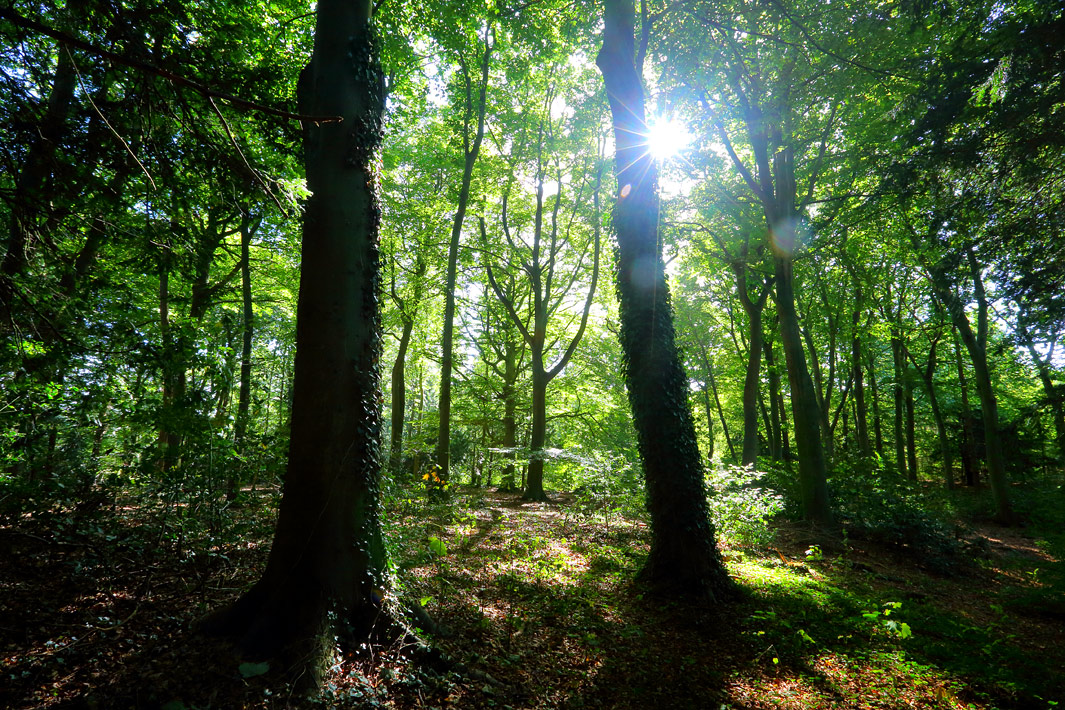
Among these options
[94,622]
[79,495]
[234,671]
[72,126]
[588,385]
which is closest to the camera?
[234,671]

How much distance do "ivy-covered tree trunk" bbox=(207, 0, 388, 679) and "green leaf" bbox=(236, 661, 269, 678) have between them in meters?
0.10

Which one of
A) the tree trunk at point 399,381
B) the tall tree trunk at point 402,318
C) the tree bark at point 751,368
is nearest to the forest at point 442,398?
the tree bark at point 751,368

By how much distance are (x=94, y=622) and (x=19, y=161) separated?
3652 millimetres

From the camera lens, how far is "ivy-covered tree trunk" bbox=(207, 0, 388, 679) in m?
3.47

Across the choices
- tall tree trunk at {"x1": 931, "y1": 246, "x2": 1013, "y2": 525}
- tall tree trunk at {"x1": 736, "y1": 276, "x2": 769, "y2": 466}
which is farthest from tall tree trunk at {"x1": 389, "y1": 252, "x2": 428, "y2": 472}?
tall tree trunk at {"x1": 931, "y1": 246, "x2": 1013, "y2": 525}

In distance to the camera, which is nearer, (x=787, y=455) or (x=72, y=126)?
(x=72, y=126)

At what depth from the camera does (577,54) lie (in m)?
12.8

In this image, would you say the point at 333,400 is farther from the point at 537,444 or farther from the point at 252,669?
the point at 537,444

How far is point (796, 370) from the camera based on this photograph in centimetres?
1047

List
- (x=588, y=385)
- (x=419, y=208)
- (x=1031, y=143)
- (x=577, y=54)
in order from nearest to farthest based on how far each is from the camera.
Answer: (x=1031, y=143) → (x=577, y=54) → (x=419, y=208) → (x=588, y=385)

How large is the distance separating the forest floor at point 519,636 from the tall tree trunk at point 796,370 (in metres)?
3.34

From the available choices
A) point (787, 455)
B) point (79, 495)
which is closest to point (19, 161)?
point (79, 495)

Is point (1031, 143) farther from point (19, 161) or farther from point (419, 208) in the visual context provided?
Answer: point (419, 208)

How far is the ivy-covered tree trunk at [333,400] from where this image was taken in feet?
11.4
